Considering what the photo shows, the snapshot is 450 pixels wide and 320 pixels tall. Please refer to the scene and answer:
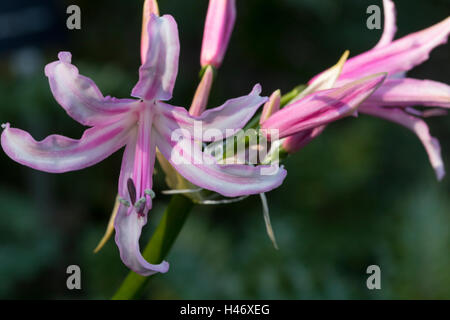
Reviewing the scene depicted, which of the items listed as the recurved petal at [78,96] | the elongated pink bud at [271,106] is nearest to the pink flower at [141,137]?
the recurved petal at [78,96]

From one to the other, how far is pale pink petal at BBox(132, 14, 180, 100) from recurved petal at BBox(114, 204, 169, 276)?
8.6 inches

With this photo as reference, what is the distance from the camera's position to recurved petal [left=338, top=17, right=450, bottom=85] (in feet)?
4.16

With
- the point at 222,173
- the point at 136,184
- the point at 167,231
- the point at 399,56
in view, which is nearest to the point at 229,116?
the point at 222,173

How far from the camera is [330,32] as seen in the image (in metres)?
4.36

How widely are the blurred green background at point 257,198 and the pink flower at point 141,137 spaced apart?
53 cm

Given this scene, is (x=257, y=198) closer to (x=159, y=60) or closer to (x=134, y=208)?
(x=134, y=208)

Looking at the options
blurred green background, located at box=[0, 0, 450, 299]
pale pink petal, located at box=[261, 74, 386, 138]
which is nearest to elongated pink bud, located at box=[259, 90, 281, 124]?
pale pink petal, located at box=[261, 74, 386, 138]

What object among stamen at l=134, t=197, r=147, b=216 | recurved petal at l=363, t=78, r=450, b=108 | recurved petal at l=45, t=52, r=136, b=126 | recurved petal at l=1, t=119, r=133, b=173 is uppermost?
recurved petal at l=363, t=78, r=450, b=108

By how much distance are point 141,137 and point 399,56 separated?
569 millimetres

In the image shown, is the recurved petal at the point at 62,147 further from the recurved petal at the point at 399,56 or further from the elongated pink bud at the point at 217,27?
the recurved petal at the point at 399,56

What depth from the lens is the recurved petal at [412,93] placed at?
123cm

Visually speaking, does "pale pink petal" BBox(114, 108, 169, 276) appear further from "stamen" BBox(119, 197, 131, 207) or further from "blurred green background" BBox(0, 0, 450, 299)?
"blurred green background" BBox(0, 0, 450, 299)
